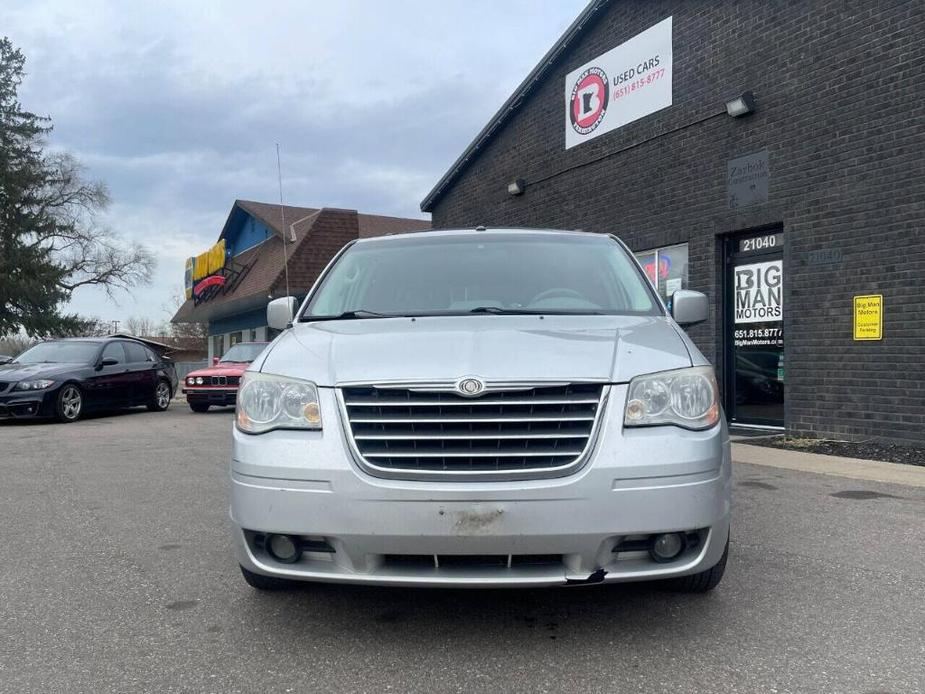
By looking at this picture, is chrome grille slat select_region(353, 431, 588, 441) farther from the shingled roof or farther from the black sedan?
the shingled roof

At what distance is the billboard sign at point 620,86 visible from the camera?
40.5ft

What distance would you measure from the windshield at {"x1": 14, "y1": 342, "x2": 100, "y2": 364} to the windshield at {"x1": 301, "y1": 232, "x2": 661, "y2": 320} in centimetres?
1121

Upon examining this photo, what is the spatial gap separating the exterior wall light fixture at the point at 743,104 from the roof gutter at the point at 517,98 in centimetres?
367

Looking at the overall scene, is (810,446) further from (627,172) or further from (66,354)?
(66,354)

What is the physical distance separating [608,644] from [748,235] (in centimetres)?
899

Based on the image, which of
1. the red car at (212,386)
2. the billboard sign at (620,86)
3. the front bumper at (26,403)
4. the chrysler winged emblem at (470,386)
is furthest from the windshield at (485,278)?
the red car at (212,386)

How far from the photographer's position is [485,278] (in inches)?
175

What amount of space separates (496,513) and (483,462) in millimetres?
206

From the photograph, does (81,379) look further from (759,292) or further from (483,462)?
(483,462)

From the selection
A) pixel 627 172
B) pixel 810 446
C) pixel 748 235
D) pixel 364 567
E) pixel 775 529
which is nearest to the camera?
pixel 364 567

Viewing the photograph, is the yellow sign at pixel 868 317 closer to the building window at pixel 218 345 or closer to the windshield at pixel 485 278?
the windshield at pixel 485 278

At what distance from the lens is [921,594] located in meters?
3.81

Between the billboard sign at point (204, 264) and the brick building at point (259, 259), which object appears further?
the billboard sign at point (204, 264)

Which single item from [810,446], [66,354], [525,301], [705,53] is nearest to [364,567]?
A: [525,301]
